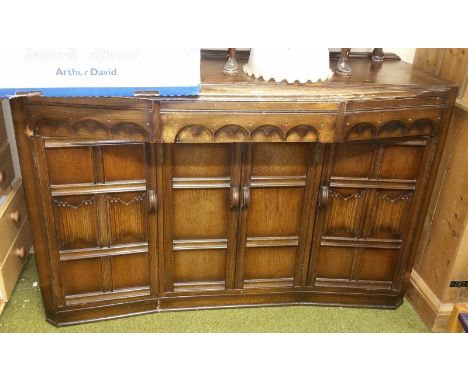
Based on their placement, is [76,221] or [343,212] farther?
[343,212]

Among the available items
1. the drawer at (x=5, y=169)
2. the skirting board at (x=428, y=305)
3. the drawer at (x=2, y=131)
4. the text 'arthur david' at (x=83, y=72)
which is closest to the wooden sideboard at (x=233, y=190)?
the skirting board at (x=428, y=305)

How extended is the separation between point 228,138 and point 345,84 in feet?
1.79

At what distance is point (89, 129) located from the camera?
1701 millimetres

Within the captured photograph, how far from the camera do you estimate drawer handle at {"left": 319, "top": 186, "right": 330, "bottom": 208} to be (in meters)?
2.04

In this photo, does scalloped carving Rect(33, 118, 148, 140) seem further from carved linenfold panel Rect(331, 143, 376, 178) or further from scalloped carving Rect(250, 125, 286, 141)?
carved linenfold panel Rect(331, 143, 376, 178)

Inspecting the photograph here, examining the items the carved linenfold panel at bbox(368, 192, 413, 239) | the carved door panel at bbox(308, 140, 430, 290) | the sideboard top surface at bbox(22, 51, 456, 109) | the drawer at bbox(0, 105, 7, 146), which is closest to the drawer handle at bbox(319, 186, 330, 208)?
the carved door panel at bbox(308, 140, 430, 290)

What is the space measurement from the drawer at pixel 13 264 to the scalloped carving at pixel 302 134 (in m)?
1.54

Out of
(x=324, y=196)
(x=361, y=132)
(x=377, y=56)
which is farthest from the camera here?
(x=377, y=56)

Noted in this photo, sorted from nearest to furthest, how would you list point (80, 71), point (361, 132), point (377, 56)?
1. point (80, 71)
2. point (361, 132)
3. point (377, 56)

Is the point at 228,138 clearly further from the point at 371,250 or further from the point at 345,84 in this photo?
the point at 371,250

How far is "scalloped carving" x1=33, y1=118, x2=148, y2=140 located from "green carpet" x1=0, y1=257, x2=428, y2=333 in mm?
983

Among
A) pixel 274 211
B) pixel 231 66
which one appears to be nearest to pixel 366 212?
pixel 274 211

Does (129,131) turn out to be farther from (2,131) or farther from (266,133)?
(2,131)

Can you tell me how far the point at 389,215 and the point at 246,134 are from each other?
2.89 feet
